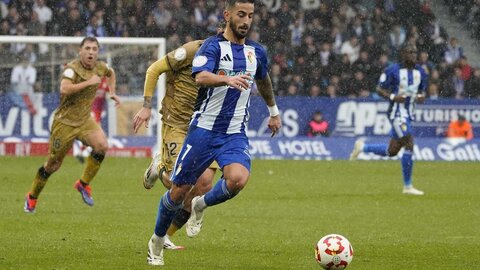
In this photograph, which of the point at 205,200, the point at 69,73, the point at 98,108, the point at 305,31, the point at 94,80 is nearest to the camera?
the point at 205,200

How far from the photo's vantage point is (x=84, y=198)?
14688mm

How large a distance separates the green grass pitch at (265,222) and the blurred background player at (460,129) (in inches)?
148

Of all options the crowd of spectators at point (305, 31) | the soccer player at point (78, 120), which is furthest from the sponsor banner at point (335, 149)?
the soccer player at point (78, 120)

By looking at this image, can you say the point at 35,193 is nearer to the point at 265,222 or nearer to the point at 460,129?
the point at 265,222

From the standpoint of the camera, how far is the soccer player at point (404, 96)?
696 inches

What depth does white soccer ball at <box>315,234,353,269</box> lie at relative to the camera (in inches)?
340

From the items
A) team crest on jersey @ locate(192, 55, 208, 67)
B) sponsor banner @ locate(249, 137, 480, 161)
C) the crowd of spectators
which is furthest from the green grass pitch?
the crowd of spectators

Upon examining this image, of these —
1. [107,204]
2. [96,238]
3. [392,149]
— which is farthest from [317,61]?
[96,238]

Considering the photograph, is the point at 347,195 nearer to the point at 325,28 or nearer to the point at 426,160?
the point at 426,160

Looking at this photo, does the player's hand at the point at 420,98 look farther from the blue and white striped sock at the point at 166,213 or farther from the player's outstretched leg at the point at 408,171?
the blue and white striped sock at the point at 166,213

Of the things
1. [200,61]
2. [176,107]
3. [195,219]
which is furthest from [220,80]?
[176,107]

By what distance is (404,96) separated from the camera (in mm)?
17844

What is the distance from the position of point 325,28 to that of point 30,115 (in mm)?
9133

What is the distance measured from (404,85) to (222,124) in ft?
30.8
